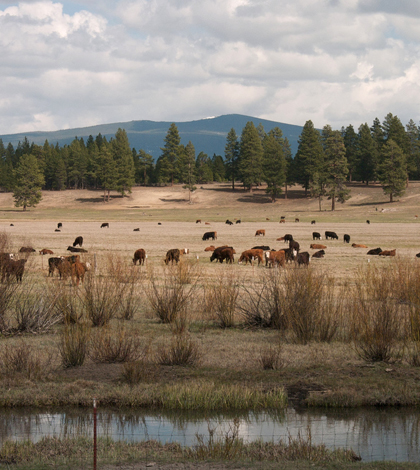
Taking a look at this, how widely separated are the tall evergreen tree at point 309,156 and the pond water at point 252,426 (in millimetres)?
104747

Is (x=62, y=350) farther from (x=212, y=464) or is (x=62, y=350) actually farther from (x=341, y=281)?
(x=341, y=281)

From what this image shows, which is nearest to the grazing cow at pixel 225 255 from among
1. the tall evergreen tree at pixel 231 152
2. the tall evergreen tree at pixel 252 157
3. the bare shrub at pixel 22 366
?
the bare shrub at pixel 22 366

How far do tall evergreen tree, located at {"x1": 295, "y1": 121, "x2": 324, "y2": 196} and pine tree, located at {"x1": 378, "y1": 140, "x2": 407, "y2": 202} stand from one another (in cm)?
Answer: 1445

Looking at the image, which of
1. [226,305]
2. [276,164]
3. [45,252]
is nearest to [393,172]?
[276,164]

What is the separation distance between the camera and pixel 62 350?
40.4ft

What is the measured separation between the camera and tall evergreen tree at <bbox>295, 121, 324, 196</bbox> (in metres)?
114

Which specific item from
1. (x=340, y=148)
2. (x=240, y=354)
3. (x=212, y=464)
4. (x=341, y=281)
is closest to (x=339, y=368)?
(x=240, y=354)

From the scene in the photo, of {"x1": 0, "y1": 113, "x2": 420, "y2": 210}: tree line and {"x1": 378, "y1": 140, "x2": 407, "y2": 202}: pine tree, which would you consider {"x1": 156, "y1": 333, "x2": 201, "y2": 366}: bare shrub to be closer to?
{"x1": 0, "y1": 113, "x2": 420, "y2": 210}: tree line

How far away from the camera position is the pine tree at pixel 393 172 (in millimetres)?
99625

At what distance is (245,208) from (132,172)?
3100 centimetres

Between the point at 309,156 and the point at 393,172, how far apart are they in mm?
19774

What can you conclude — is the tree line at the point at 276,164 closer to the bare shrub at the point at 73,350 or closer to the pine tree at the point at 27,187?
the pine tree at the point at 27,187

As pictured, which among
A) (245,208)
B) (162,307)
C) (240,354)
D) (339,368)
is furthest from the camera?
(245,208)

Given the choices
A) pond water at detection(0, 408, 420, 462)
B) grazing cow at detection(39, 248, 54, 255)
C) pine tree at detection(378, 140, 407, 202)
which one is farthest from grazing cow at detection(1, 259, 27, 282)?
pine tree at detection(378, 140, 407, 202)
